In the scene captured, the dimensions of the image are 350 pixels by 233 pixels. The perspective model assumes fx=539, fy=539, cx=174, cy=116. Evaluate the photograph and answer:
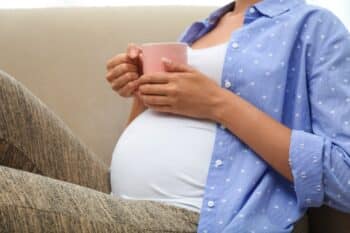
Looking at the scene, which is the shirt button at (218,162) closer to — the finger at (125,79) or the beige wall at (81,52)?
the finger at (125,79)

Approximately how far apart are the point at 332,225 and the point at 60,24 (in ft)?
2.45

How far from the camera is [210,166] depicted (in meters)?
0.81

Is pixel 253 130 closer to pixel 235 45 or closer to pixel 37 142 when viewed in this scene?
pixel 235 45

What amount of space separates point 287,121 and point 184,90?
17 centimetres

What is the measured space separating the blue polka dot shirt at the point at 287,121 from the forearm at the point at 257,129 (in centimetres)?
2

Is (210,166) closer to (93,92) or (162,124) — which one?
(162,124)

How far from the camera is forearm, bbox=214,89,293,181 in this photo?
757mm

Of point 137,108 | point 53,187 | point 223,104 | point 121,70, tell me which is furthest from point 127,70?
point 53,187

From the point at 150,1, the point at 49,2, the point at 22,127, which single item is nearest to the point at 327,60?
the point at 22,127

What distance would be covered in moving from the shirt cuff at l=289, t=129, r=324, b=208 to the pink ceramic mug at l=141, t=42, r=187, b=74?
216 mm

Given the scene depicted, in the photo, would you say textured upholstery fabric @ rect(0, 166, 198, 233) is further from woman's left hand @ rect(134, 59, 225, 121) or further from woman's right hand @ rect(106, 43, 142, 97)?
woman's right hand @ rect(106, 43, 142, 97)

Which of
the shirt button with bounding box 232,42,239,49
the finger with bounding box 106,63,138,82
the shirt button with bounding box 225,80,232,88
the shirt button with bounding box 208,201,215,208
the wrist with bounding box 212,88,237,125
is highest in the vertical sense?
the shirt button with bounding box 232,42,239,49

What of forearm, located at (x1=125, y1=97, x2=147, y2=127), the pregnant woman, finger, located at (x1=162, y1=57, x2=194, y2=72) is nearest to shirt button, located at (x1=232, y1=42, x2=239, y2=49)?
the pregnant woman

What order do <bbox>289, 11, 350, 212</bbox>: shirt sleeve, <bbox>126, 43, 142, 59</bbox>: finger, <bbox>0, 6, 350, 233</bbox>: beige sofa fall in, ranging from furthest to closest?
<bbox>0, 6, 350, 233</bbox>: beige sofa → <bbox>126, 43, 142, 59</bbox>: finger → <bbox>289, 11, 350, 212</bbox>: shirt sleeve
